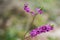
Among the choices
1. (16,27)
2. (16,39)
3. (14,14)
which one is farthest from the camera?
(14,14)

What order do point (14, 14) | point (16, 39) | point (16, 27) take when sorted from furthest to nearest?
1. point (14, 14)
2. point (16, 27)
3. point (16, 39)

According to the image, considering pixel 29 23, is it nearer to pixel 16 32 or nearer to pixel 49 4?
pixel 16 32

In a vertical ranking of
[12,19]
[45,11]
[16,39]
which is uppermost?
[45,11]

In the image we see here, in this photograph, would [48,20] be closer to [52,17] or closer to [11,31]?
[52,17]

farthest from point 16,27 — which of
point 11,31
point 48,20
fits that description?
point 48,20

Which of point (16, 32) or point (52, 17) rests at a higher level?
point (52, 17)

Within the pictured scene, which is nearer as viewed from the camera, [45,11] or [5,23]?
[5,23]
